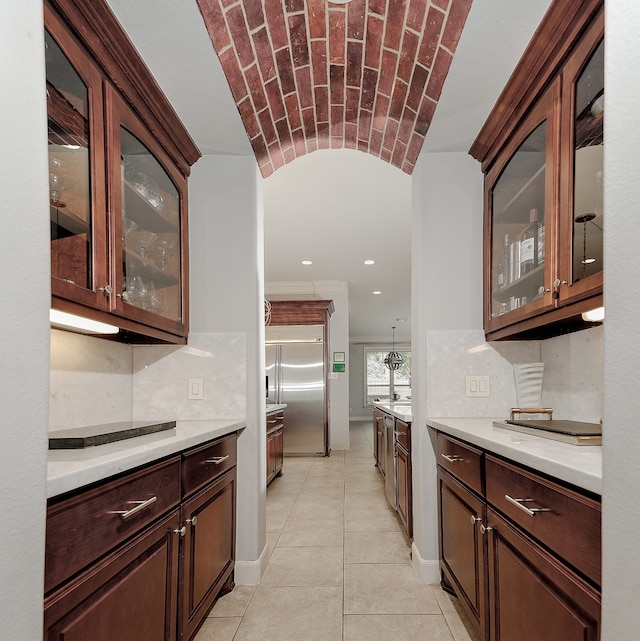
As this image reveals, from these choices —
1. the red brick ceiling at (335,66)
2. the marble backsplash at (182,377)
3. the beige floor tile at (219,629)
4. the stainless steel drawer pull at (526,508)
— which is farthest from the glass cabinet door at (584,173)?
the beige floor tile at (219,629)

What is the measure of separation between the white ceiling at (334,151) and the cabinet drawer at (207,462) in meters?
1.48

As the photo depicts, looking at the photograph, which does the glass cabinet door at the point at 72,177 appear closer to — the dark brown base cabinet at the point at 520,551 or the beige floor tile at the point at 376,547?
the dark brown base cabinet at the point at 520,551

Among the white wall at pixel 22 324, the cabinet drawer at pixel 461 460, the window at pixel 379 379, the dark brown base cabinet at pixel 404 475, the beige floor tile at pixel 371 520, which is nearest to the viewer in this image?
the white wall at pixel 22 324

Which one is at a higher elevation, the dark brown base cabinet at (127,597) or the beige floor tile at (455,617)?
the dark brown base cabinet at (127,597)

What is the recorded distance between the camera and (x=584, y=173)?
61.0 inches

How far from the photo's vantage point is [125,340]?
2340 mm

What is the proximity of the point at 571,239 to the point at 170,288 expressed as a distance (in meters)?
1.77

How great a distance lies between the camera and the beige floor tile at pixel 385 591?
221 centimetres

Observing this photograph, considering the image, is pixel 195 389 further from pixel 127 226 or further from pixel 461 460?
pixel 461 460

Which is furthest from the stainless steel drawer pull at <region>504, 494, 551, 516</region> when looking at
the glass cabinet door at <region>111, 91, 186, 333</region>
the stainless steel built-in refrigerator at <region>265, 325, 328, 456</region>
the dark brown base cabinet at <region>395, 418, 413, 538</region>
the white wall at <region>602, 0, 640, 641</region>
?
the stainless steel built-in refrigerator at <region>265, 325, 328, 456</region>

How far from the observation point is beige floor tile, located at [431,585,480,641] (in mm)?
1949

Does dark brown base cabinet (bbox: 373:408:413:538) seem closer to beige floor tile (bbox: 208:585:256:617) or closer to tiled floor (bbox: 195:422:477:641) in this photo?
tiled floor (bbox: 195:422:477:641)

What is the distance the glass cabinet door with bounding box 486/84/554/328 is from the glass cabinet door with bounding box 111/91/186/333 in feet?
5.19

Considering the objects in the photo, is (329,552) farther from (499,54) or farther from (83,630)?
(499,54)
